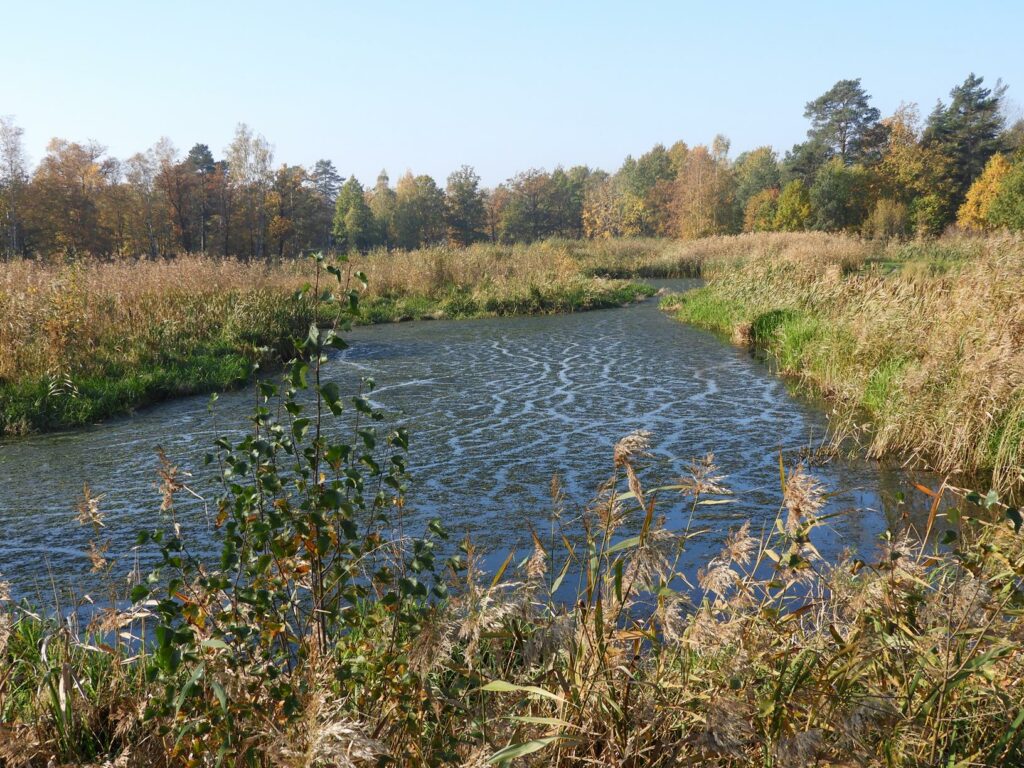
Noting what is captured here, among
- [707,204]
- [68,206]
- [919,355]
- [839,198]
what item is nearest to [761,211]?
[839,198]

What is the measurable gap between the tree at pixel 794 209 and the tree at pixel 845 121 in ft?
49.6

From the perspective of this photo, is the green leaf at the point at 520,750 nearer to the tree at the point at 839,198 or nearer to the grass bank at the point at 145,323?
the grass bank at the point at 145,323

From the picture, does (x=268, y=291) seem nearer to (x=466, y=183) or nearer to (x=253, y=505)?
(x=253, y=505)

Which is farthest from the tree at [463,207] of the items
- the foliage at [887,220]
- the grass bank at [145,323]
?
the grass bank at [145,323]

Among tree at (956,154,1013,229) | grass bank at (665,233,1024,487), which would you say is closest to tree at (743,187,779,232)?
tree at (956,154,1013,229)

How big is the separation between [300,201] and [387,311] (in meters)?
39.1

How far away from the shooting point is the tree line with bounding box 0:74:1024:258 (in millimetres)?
41156

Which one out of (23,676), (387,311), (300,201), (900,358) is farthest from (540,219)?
(23,676)

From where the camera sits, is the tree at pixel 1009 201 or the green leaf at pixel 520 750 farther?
the tree at pixel 1009 201

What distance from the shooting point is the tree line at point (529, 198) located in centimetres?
4116

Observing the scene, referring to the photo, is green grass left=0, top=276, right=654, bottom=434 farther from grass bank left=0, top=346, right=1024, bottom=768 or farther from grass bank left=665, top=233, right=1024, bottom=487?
Answer: grass bank left=665, top=233, right=1024, bottom=487

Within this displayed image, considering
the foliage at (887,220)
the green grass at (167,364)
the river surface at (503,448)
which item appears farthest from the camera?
the foliage at (887,220)

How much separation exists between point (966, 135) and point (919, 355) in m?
54.5

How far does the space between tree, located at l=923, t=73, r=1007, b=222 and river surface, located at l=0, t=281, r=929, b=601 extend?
47.6 m
